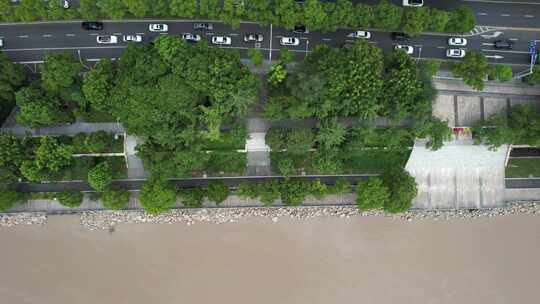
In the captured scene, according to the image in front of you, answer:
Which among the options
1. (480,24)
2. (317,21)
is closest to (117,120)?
(317,21)

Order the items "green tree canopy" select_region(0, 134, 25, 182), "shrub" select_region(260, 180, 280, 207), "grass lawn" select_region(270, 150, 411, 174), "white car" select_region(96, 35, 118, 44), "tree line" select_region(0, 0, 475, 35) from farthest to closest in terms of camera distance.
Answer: "grass lawn" select_region(270, 150, 411, 174), "white car" select_region(96, 35, 118, 44), "shrub" select_region(260, 180, 280, 207), "tree line" select_region(0, 0, 475, 35), "green tree canopy" select_region(0, 134, 25, 182)

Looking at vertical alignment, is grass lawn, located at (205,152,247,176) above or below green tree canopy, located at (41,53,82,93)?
below

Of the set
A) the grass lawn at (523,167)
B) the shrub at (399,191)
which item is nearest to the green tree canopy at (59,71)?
the shrub at (399,191)

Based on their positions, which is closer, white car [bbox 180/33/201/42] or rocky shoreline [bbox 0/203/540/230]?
white car [bbox 180/33/201/42]

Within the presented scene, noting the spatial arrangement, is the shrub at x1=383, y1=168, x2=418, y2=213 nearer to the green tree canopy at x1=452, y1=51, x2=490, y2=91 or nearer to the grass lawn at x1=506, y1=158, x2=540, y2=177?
the green tree canopy at x1=452, y1=51, x2=490, y2=91

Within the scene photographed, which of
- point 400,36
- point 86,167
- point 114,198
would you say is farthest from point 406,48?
point 86,167

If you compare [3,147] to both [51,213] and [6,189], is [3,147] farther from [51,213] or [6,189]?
[51,213]

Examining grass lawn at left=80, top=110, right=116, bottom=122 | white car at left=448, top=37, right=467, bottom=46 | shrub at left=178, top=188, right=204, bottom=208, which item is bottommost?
shrub at left=178, top=188, right=204, bottom=208

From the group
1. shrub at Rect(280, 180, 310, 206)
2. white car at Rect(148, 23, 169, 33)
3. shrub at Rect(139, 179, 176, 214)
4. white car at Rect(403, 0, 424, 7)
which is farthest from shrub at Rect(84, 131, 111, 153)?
white car at Rect(403, 0, 424, 7)
